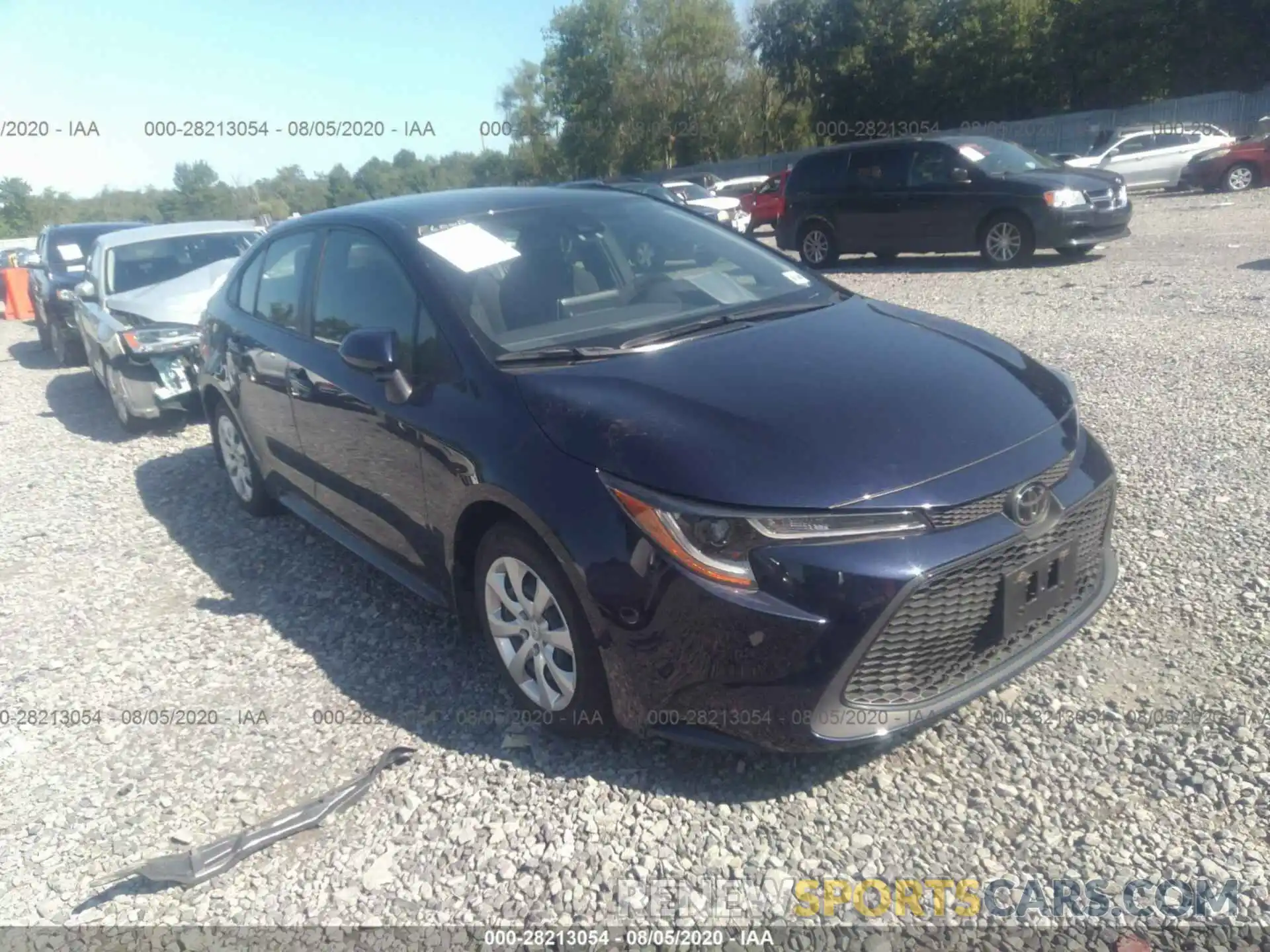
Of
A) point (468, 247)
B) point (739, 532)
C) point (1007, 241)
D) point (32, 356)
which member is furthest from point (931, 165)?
point (32, 356)

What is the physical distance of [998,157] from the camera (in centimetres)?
1280

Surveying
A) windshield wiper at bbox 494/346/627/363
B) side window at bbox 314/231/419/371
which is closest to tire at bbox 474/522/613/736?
windshield wiper at bbox 494/346/627/363

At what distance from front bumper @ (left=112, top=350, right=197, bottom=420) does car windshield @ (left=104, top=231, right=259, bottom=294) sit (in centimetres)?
156

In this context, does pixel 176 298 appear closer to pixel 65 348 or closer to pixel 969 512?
pixel 65 348

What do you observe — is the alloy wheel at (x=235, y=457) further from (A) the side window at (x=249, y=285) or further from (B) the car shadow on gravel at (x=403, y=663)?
(A) the side window at (x=249, y=285)

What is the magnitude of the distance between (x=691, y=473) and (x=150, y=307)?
678 cm

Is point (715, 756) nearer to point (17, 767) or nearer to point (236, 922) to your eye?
point (236, 922)

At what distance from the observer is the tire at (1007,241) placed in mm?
12203

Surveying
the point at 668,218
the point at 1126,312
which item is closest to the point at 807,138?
the point at 1126,312

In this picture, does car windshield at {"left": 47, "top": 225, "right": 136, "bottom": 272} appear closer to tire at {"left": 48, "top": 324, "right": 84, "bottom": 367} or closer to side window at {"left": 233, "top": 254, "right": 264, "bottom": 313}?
tire at {"left": 48, "top": 324, "right": 84, "bottom": 367}

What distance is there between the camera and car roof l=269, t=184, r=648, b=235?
404 cm

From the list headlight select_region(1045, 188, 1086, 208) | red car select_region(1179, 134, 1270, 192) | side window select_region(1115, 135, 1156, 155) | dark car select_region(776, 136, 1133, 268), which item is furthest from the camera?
side window select_region(1115, 135, 1156, 155)

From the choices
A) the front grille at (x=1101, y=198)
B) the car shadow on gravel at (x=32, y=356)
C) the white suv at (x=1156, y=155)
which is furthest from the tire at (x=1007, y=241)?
the car shadow on gravel at (x=32, y=356)

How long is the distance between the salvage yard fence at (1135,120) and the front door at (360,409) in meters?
30.8
